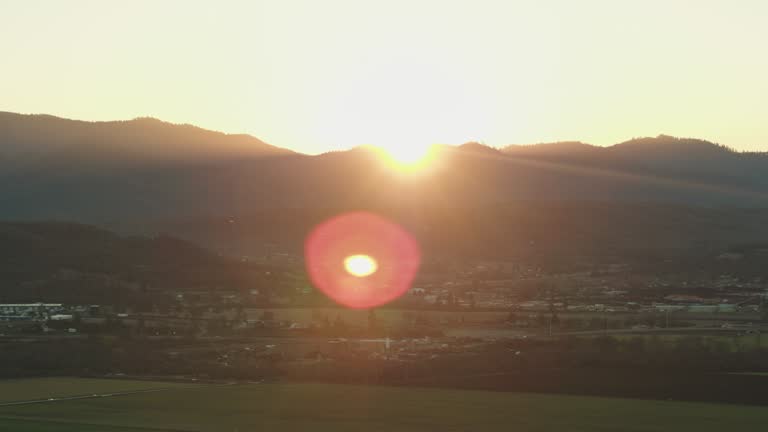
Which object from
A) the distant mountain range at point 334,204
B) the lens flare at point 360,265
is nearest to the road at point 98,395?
the lens flare at point 360,265

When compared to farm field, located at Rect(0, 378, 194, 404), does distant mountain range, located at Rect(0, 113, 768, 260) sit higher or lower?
higher

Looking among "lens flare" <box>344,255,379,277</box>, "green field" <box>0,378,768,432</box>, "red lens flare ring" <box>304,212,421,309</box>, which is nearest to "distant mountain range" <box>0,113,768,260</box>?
"red lens flare ring" <box>304,212,421,309</box>

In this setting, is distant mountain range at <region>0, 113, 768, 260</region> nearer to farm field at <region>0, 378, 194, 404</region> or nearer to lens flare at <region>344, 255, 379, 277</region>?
lens flare at <region>344, 255, 379, 277</region>

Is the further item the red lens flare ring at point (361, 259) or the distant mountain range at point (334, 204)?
the distant mountain range at point (334, 204)

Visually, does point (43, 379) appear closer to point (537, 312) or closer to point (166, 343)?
point (166, 343)

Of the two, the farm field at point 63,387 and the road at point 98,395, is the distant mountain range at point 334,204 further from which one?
the road at point 98,395

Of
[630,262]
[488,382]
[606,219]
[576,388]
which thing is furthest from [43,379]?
[606,219]

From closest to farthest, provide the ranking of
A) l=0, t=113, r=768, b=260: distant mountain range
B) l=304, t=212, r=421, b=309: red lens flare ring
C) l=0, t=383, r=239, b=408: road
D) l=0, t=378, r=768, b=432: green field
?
l=0, t=378, r=768, b=432: green field → l=0, t=383, r=239, b=408: road → l=304, t=212, r=421, b=309: red lens flare ring → l=0, t=113, r=768, b=260: distant mountain range
